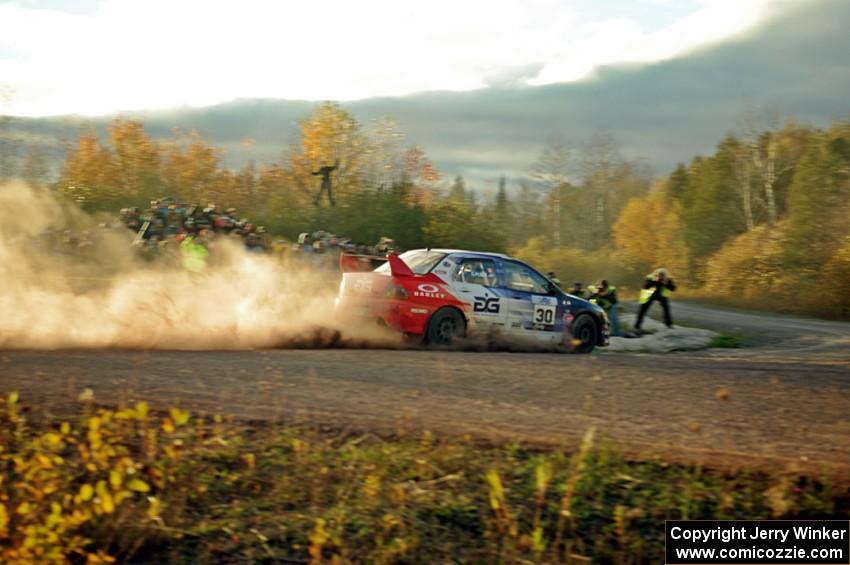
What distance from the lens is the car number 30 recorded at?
15062mm

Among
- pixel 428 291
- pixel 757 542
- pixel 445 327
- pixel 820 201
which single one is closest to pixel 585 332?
Answer: pixel 445 327

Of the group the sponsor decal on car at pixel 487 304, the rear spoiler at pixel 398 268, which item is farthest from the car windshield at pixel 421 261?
the sponsor decal on car at pixel 487 304

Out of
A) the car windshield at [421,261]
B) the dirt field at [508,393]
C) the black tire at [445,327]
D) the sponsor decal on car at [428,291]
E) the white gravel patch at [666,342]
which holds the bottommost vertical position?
the white gravel patch at [666,342]

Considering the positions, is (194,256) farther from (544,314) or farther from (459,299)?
(544,314)

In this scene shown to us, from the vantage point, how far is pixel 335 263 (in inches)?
853

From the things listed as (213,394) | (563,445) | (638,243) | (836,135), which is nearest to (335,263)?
(213,394)

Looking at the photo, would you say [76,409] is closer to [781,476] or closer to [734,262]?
[781,476]

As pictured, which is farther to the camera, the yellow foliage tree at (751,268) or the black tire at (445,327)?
the yellow foliage tree at (751,268)

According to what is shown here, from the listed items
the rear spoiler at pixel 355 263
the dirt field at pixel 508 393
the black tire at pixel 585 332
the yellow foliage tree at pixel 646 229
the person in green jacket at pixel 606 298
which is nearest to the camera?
the dirt field at pixel 508 393

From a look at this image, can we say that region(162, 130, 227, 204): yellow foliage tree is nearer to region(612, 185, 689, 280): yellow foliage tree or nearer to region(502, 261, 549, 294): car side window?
Answer: region(502, 261, 549, 294): car side window

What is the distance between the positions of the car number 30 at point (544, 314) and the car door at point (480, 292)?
0.66 metres

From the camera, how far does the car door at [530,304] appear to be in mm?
14836

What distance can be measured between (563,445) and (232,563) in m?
2.81

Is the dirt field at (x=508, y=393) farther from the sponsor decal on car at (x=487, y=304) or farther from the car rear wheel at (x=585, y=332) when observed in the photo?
the car rear wheel at (x=585, y=332)
